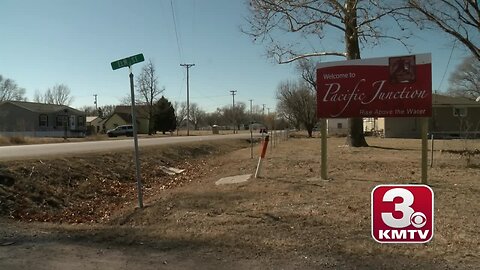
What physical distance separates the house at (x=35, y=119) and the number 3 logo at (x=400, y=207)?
6703 centimetres

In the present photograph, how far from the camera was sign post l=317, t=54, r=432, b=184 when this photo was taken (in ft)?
35.9

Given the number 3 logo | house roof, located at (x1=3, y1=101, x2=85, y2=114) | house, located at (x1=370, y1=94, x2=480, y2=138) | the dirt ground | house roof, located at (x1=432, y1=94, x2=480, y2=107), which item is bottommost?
the dirt ground

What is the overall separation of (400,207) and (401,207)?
14 millimetres

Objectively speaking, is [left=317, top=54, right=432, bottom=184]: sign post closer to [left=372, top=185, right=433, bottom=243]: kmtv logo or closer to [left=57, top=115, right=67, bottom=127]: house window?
[left=372, top=185, right=433, bottom=243]: kmtv logo

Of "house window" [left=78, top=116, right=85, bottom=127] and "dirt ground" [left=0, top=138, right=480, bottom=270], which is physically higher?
"house window" [left=78, top=116, right=85, bottom=127]

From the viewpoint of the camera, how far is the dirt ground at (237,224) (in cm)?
571

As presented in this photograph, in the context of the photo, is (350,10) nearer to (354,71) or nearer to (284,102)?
(354,71)

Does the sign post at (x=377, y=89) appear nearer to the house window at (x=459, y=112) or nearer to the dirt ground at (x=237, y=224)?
the dirt ground at (x=237, y=224)

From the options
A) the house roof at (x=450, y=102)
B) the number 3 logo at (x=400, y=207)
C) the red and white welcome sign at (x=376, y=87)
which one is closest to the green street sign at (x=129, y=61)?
the red and white welcome sign at (x=376, y=87)

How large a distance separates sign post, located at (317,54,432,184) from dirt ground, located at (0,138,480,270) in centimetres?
160

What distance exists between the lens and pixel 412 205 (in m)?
4.21

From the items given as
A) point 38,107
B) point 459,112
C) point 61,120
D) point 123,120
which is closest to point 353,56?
point 459,112

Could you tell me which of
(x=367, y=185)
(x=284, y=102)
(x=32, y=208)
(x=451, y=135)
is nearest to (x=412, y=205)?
(x=367, y=185)

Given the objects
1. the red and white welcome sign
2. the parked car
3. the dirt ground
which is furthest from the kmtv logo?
the parked car
